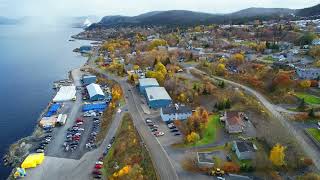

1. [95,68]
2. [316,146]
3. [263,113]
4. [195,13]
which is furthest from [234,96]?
[195,13]

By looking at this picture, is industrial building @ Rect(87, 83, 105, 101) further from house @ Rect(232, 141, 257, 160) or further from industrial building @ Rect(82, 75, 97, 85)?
house @ Rect(232, 141, 257, 160)

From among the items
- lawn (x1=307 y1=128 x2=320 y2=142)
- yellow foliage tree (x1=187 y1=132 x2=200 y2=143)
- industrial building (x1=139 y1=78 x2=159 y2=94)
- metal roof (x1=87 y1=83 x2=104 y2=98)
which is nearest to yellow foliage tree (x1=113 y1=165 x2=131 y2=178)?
yellow foliage tree (x1=187 y1=132 x2=200 y2=143)

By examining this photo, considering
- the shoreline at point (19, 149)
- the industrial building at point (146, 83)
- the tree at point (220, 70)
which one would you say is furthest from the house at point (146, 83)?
the shoreline at point (19, 149)

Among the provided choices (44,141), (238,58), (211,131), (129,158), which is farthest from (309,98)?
(44,141)

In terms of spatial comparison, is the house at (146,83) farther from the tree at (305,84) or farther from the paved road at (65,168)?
the tree at (305,84)

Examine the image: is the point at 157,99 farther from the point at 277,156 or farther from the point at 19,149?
the point at 277,156

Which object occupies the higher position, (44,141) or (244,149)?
(244,149)
